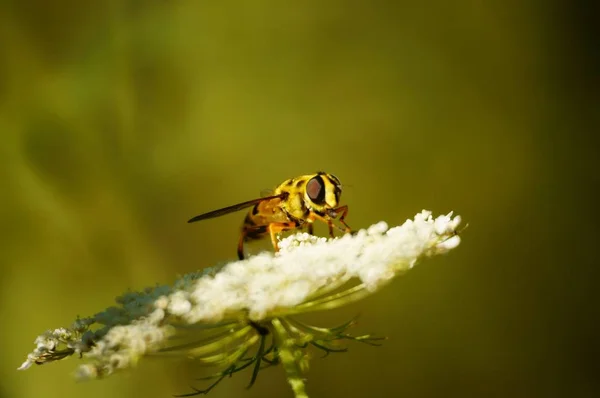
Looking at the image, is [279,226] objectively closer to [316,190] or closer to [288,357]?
[316,190]

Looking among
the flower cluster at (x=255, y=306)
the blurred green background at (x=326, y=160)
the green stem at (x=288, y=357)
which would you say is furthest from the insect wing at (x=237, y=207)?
the blurred green background at (x=326, y=160)

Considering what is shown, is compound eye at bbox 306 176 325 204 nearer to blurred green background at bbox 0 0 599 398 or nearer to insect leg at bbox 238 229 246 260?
insect leg at bbox 238 229 246 260

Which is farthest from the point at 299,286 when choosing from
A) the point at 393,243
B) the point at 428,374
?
the point at 428,374

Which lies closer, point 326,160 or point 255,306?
point 255,306

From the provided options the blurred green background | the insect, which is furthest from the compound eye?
the blurred green background

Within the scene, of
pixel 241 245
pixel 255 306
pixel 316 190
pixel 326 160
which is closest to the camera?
pixel 255 306

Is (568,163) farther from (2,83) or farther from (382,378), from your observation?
(2,83)

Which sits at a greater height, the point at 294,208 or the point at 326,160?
the point at 326,160

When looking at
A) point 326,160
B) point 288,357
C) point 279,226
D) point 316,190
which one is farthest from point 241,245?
point 326,160
